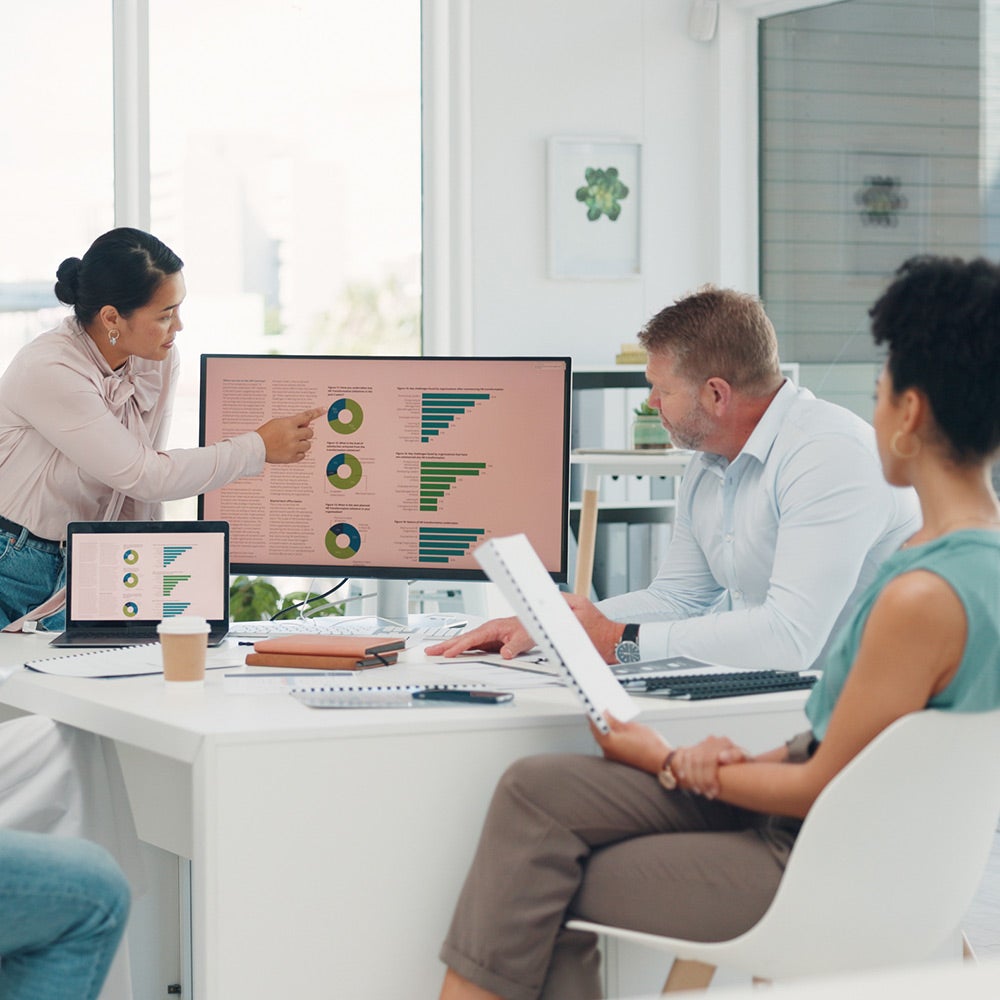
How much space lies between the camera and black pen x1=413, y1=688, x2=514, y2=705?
178 cm

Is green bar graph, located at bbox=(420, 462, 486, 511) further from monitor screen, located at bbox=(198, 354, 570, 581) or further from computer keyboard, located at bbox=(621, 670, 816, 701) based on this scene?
computer keyboard, located at bbox=(621, 670, 816, 701)

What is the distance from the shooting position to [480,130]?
4.88m

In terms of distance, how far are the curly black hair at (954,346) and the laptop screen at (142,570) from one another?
1.23 meters

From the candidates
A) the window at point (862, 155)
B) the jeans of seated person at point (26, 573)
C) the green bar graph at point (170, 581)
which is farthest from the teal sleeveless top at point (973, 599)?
the window at point (862, 155)

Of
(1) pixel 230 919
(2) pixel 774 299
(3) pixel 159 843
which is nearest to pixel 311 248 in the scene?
(2) pixel 774 299

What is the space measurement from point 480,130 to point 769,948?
Answer: 3807 millimetres

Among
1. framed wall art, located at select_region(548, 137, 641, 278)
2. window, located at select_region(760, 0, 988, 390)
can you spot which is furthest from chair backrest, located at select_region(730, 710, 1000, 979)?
framed wall art, located at select_region(548, 137, 641, 278)

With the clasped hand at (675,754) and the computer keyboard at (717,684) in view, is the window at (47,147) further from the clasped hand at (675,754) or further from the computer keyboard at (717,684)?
the clasped hand at (675,754)

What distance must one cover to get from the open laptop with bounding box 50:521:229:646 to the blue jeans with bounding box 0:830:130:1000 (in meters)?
0.81

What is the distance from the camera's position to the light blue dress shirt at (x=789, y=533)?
2150 millimetres

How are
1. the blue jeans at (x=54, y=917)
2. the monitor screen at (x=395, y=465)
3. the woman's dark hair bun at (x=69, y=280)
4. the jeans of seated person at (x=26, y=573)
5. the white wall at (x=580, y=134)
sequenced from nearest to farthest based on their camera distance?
the blue jeans at (x=54, y=917), the monitor screen at (x=395, y=465), the jeans of seated person at (x=26, y=573), the woman's dark hair bun at (x=69, y=280), the white wall at (x=580, y=134)

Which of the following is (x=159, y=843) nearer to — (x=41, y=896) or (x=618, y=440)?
(x=41, y=896)

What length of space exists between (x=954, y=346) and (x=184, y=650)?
41.2 inches

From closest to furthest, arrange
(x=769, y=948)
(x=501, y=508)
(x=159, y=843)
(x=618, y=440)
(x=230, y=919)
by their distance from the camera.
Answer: (x=769, y=948)
(x=230, y=919)
(x=159, y=843)
(x=501, y=508)
(x=618, y=440)
